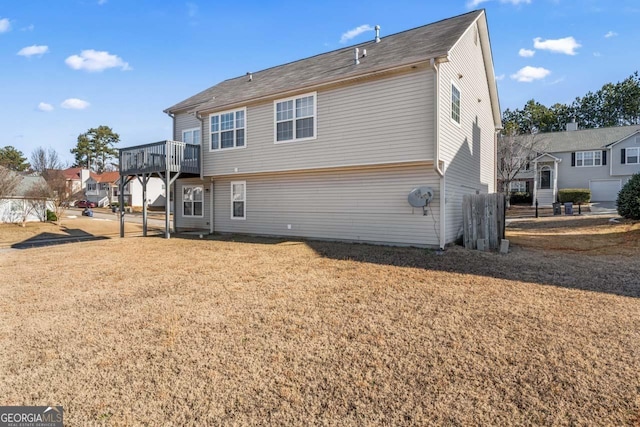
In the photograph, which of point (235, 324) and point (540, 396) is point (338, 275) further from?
point (540, 396)

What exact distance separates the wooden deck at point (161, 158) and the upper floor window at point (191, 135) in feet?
4.87

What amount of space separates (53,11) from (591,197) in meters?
37.1

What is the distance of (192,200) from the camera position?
15.9 meters

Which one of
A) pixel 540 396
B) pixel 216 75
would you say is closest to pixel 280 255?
pixel 540 396

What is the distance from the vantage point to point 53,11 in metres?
11.7

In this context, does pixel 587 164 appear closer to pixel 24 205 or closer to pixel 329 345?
pixel 329 345

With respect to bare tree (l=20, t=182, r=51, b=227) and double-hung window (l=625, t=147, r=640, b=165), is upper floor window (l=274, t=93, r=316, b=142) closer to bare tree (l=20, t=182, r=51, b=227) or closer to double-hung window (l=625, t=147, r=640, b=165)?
bare tree (l=20, t=182, r=51, b=227)

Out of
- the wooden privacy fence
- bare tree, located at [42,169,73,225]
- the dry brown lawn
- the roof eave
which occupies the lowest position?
the dry brown lawn

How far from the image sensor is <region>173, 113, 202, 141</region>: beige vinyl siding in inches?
608

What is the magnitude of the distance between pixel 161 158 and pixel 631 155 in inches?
1343

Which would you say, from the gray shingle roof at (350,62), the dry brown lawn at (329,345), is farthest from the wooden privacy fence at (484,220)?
the gray shingle roof at (350,62)

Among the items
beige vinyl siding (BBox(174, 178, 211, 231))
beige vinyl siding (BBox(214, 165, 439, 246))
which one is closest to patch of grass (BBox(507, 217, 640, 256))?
beige vinyl siding (BBox(214, 165, 439, 246))

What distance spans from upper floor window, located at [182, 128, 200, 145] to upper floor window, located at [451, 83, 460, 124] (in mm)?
10784

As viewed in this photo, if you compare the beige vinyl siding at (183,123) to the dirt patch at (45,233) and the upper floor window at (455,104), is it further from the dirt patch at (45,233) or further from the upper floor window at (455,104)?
the upper floor window at (455,104)
